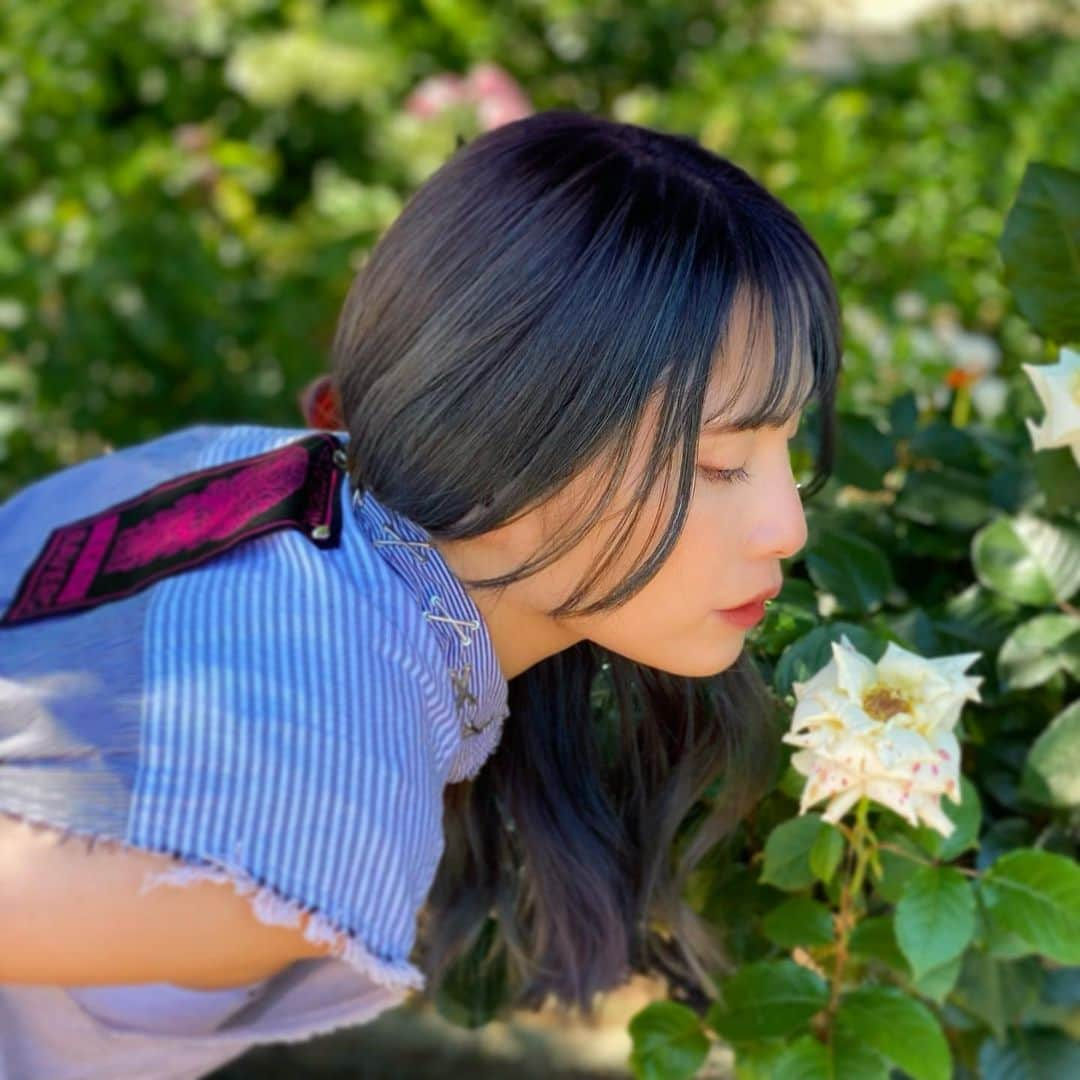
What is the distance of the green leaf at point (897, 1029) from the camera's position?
116 cm

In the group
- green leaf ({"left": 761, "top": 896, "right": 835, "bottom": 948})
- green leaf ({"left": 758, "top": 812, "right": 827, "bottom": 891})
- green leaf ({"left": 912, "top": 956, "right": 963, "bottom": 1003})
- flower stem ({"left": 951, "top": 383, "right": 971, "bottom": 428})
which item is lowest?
green leaf ({"left": 761, "top": 896, "right": 835, "bottom": 948})

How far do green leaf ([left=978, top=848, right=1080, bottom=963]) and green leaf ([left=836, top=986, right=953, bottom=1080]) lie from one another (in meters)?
0.10

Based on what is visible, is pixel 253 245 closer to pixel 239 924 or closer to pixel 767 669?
pixel 767 669

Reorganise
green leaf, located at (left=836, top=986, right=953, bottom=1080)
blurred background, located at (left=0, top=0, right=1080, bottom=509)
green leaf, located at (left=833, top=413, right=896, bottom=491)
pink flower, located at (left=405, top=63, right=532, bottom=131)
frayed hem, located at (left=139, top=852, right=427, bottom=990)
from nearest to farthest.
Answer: frayed hem, located at (left=139, top=852, right=427, bottom=990) → green leaf, located at (left=836, top=986, right=953, bottom=1080) → green leaf, located at (left=833, top=413, right=896, bottom=491) → blurred background, located at (left=0, top=0, right=1080, bottom=509) → pink flower, located at (left=405, top=63, right=532, bottom=131)

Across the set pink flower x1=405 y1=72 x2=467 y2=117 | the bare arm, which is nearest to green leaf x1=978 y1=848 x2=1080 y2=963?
the bare arm

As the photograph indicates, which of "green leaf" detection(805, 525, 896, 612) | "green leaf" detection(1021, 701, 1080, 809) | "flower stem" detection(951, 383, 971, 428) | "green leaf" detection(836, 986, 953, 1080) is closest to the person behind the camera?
"green leaf" detection(836, 986, 953, 1080)

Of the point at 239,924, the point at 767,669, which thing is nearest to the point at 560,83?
the point at 767,669

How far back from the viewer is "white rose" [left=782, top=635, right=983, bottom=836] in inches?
42.2

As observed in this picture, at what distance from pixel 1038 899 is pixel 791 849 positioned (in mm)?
187

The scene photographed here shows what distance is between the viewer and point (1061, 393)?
48.4 inches

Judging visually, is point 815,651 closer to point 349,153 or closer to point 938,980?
point 938,980

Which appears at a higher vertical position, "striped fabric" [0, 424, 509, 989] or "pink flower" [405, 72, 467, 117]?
"pink flower" [405, 72, 467, 117]

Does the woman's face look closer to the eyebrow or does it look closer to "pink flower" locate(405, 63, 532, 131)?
the eyebrow

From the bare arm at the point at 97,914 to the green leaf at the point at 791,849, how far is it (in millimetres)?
412
